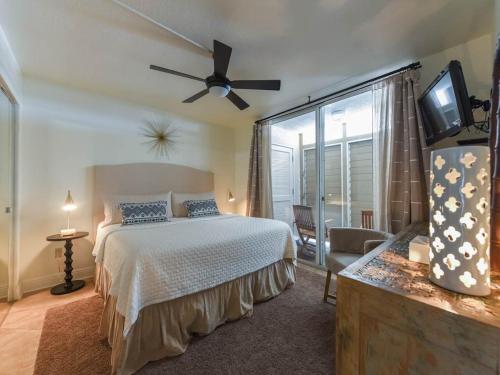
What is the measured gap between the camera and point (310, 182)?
344 centimetres

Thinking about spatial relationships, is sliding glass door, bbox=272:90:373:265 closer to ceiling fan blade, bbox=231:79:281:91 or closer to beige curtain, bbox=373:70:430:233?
beige curtain, bbox=373:70:430:233

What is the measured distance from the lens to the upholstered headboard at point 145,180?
289 cm

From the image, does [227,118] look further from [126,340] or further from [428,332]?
[428,332]

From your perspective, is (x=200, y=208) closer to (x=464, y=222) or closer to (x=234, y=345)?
(x=234, y=345)

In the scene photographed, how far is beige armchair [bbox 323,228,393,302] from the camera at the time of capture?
1.96 meters

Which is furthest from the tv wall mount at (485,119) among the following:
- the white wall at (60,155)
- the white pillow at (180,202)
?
the white wall at (60,155)

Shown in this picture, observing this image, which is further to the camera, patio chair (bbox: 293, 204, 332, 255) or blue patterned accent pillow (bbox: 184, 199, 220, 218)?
patio chair (bbox: 293, 204, 332, 255)

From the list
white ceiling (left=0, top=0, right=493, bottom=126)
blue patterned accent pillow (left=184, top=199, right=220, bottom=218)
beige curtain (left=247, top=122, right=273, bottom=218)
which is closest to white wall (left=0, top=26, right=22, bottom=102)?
white ceiling (left=0, top=0, right=493, bottom=126)

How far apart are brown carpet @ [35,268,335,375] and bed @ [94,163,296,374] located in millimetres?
98

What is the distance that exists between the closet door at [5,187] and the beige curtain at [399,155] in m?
3.92

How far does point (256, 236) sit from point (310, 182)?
5.60ft

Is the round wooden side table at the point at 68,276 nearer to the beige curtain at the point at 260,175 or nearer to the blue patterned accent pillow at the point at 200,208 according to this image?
the blue patterned accent pillow at the point at 200,208

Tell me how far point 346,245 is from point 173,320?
5.54 feet

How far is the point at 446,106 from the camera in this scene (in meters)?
1.56
